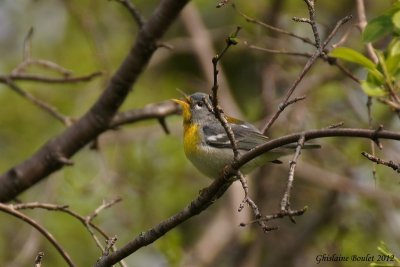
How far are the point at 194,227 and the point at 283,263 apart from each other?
1861mm

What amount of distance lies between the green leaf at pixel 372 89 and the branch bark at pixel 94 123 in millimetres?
1739

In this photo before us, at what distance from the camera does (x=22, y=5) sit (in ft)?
25.9

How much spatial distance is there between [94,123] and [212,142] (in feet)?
2.51

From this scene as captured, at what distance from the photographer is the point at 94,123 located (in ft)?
14.3

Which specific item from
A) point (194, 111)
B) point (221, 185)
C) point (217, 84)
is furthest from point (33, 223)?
point (194, 111)

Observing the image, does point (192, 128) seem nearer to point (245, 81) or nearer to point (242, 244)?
point (242, 244)

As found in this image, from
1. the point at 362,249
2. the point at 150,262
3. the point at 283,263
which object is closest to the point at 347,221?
the point at 362,249

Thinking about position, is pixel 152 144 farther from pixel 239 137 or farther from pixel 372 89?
pixel 372 89

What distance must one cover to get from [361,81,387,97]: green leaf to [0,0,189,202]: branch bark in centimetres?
174

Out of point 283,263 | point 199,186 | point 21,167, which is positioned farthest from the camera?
point 199,186

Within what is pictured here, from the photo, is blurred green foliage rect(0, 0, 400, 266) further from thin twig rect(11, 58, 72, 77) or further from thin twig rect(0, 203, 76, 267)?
thin twig rect(0, 203, 76, 267)

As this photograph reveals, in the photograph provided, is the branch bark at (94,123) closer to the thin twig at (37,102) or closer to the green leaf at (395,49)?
the thin twig at (37,102)

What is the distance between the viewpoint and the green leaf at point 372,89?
8.05 feet

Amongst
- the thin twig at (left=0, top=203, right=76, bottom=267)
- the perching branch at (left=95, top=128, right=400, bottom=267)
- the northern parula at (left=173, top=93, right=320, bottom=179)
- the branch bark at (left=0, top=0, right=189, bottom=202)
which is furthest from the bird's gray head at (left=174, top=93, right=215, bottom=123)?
the perching branch at (left=95, top=128, right=400, bottom=267)
